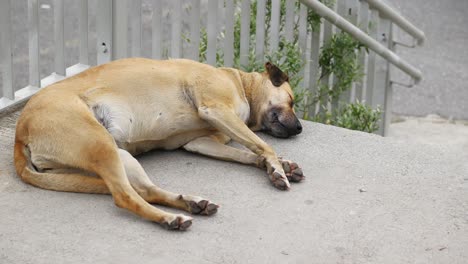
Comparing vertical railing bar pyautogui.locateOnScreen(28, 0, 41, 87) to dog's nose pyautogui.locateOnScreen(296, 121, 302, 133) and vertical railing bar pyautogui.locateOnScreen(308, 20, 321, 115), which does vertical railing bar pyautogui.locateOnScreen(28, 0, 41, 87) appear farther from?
vertical railing bar pyautogui.locateOnScreen(308, 20, 321, 115)

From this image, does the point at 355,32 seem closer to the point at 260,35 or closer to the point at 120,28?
the point at 260,35

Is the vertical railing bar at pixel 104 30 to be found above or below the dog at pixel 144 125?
above

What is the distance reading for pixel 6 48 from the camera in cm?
546

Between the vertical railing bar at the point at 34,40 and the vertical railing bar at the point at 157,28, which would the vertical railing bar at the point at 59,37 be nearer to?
the vertical railing bar at the point at 34,40

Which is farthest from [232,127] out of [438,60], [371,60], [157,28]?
[438,60]

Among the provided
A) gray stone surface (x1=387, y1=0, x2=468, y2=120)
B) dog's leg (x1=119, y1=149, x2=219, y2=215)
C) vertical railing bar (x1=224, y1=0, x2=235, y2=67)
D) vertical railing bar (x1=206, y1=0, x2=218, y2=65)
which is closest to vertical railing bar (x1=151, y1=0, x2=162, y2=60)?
vertical railing bar (x1=206, y1=0, x2=218, y2=65)

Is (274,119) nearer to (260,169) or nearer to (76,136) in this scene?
(260,169)

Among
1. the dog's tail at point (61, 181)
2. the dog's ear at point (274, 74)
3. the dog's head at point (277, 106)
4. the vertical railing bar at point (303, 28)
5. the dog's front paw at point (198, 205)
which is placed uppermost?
the vertical railing bar at point (303, 28)

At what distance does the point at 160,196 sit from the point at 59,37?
5.79ft

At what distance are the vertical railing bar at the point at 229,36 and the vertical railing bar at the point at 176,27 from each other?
0.36 meters

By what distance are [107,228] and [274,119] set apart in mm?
1691

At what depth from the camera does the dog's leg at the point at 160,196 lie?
4402 millimetres

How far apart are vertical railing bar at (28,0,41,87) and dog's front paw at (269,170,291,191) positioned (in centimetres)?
173

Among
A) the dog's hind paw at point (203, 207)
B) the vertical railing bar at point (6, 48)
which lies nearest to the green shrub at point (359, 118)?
the vertical railing bar at point (6, 48)
